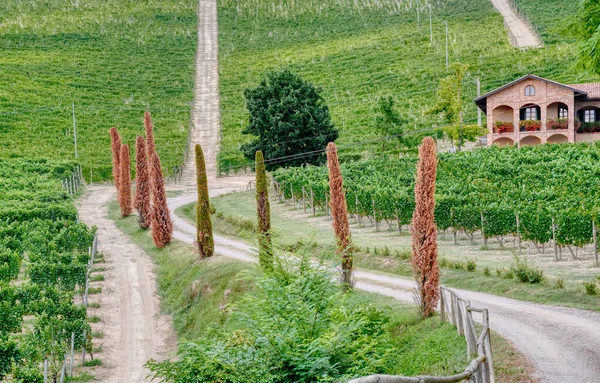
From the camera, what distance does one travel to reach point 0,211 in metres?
58.1

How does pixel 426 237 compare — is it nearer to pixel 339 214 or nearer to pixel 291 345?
pixel 339 214

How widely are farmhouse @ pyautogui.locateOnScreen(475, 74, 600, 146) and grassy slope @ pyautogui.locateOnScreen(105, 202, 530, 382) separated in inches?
1338

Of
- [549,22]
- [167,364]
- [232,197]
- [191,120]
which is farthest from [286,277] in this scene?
[549,22]

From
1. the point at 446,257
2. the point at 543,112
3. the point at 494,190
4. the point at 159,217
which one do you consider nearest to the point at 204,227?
the point at 159,217

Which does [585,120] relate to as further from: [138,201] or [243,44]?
[243,44]

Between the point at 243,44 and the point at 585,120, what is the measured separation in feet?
240

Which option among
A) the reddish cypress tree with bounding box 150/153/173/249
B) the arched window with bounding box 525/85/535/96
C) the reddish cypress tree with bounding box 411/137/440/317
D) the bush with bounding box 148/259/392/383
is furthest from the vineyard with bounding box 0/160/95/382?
the arched window with bounding box 525/85/535/96

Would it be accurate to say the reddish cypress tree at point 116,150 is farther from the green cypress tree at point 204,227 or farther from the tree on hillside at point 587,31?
the tree on hillside at point 587,31

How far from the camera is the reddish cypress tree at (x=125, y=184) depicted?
65.7 m

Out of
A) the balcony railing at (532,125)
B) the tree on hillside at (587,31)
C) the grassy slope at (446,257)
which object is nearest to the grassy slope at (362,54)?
the balcony railing at (532,125)

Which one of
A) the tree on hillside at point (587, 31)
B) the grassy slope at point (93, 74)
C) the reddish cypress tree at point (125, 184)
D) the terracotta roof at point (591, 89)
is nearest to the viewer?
the tree on hillside at point (587, 31)

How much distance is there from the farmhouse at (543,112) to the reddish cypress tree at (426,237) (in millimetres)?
49169

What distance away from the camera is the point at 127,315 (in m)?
42.8

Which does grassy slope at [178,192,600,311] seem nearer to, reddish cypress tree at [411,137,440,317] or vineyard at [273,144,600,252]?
vineyard at [273,144,600,252]
